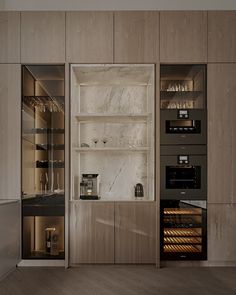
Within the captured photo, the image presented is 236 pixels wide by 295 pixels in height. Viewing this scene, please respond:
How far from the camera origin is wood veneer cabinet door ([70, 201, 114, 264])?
4.16 meters

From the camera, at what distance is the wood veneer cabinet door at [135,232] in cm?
416

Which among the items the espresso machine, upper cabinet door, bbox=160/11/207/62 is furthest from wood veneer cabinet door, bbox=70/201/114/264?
upper cabinet door, bbox=160/11/207/62

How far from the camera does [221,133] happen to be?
4215mm

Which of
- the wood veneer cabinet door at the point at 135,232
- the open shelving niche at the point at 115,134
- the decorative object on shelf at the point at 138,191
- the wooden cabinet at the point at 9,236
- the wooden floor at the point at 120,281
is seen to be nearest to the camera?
the wooden floor at the point at 120,281

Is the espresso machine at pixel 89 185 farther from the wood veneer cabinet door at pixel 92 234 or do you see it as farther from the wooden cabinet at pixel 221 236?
the wooden cabinet at pixel 221 236

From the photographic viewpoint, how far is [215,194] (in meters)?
4.20

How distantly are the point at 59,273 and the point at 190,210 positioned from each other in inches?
63.4

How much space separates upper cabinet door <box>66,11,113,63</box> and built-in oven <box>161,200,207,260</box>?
1857 mm

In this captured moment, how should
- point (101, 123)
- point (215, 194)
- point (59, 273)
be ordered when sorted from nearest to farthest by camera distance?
point (59, 273) → point (215, 194) → point (101, 123)

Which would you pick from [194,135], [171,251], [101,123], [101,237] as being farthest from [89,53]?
[171,251]

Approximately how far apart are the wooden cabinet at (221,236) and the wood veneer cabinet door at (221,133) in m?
0.17

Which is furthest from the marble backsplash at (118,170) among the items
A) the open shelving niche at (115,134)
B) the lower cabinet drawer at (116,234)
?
the lower cabinet drawer at (116,234)

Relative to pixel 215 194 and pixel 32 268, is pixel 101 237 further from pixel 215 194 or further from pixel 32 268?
pixel 215 194

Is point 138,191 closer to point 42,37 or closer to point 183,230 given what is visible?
point 183,230
